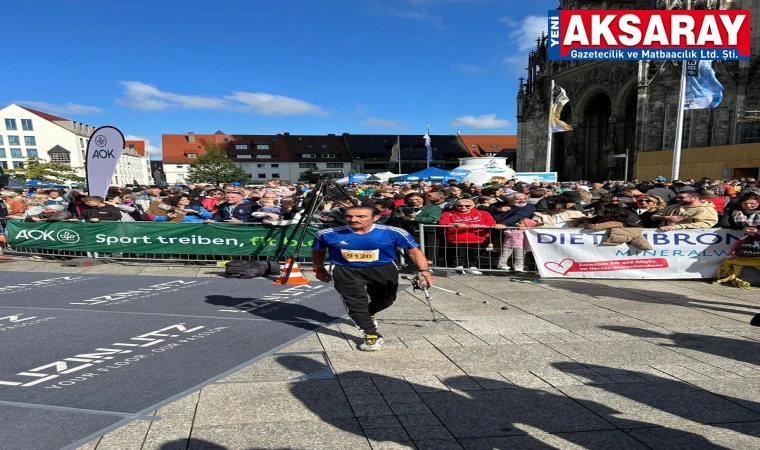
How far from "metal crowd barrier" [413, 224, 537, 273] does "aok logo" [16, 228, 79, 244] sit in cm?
765

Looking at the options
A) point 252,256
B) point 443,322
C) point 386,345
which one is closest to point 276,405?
point 386,345

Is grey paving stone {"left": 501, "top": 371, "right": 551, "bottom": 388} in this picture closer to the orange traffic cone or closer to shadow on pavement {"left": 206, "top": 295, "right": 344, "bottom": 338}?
shadow on pavement {"left": 206, "top": 295, "right": 344, "bottom": 338}

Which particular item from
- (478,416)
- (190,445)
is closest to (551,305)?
(478,416)

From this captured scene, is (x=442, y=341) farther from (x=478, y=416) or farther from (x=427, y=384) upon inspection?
(x=478, y=416)

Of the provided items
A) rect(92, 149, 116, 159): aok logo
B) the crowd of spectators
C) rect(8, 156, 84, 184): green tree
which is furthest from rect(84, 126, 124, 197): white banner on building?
rect(8, 156, 84, 184): green tree

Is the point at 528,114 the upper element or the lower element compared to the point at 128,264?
upper

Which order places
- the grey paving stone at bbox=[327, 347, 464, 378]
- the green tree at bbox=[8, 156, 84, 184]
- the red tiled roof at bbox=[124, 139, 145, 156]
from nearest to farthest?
1. the grey paving stone at bbox=[327, 347, 464, 378]
2. the green tree at bbox=[8, 156, 84, 184]
3. the red tiled roof at bbox=[124, 139, 145, 156]

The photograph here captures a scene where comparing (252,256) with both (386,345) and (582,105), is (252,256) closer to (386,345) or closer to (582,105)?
(386,345)

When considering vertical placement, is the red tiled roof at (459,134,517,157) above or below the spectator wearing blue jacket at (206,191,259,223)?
above

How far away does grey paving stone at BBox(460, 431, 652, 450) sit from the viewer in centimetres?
295

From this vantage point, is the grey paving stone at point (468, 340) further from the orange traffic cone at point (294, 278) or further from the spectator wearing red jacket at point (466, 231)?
the orange traffic cone at point (294, 278)

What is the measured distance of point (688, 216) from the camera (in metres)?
7.86

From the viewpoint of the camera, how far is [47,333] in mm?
5328

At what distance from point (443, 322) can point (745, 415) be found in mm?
3059
